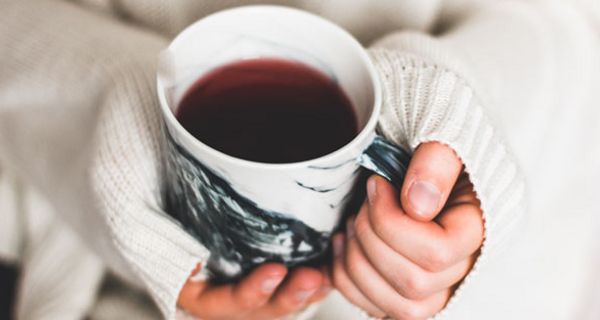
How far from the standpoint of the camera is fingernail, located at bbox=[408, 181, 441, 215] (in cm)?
31

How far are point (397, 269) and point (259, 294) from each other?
0.34ft

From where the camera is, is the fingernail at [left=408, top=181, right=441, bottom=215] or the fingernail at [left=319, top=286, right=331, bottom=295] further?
the fingernail at [left=319, top=286, right=331, bottom=295]

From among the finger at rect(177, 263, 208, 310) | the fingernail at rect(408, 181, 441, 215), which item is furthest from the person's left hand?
the finger at rect(177, 263, 208, 310)

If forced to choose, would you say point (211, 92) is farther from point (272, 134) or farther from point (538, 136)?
point (538, 136)

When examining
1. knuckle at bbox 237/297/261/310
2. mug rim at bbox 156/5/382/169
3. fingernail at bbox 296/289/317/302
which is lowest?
knuckle at bbox 237/297/261/310

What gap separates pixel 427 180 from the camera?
0.31 meters

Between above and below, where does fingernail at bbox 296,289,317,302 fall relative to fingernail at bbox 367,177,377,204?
below

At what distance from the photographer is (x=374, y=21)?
56cm

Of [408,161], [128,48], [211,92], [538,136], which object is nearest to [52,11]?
[128,48]

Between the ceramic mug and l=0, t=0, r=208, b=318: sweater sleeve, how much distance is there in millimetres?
32

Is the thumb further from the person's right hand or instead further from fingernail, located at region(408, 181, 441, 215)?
the person's right hand

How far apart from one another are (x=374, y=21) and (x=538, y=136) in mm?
216

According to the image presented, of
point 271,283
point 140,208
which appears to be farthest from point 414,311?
point 140,208

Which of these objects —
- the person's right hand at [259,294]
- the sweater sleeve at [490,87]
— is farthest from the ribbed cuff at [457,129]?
the person's right hand at [259,294]
